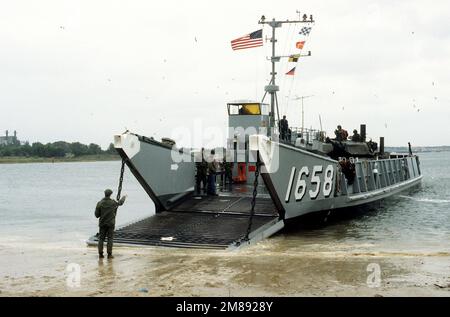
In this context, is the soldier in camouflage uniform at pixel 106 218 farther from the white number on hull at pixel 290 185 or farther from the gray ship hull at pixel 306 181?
the white number on hull at pixel 290 185

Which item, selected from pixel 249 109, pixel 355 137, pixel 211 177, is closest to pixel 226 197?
pixel 211 177

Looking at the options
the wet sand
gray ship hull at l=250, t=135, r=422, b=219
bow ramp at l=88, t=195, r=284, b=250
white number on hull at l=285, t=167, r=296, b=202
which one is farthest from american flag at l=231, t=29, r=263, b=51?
the wet sand

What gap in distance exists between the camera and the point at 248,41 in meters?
18.8

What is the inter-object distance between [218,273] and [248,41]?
38.6 ft

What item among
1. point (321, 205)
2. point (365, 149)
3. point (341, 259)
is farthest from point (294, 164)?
point (365, 149)

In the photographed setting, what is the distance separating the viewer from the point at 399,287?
8047mm

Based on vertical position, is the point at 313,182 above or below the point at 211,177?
below

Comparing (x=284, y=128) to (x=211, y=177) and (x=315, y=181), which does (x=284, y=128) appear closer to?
(x=211, y=177)

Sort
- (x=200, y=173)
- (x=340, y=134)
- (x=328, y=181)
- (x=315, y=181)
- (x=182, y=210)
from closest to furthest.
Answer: (x=315, y=181) → (x=182, y=210) → (x=328, y=181) → (x=200, y=173) → (x=340, y=134)

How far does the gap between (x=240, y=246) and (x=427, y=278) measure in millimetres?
4160

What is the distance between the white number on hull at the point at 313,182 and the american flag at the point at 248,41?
562cm

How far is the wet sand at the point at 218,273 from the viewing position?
7809 mm
